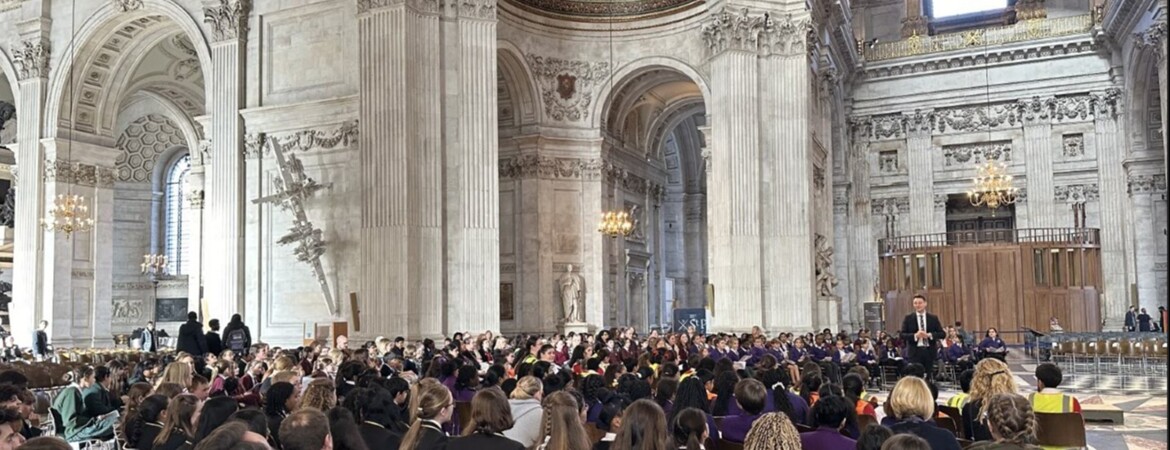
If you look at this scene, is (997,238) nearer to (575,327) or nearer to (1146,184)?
(1146,184)

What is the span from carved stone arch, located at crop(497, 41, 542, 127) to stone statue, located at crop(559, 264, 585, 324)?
4.25 metres

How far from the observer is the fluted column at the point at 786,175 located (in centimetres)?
2345

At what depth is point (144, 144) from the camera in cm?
3475

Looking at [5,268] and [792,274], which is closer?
[792,274]

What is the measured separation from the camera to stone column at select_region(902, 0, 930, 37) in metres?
37.4

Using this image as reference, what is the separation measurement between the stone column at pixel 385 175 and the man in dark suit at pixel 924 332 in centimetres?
880

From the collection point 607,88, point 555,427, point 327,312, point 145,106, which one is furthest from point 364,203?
point 145,106

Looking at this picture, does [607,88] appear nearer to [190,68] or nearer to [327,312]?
[327,312]

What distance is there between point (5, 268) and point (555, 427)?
31.3 meters

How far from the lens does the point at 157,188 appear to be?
1385 inches

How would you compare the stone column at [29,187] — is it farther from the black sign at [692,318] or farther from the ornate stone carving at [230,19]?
the black sign at [692,318]

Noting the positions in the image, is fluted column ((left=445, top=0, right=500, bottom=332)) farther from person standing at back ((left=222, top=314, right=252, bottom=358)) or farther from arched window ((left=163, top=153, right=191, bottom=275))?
arched window ((left=163, top=153, right=191, bottom=275))

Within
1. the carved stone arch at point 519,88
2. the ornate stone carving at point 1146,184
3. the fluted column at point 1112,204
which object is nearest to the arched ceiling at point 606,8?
the carved stone arch at point 519,88

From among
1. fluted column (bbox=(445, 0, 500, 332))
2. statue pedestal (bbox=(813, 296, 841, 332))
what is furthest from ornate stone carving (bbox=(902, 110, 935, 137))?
fluted column (bbox=(445, 0, 500, 332))
